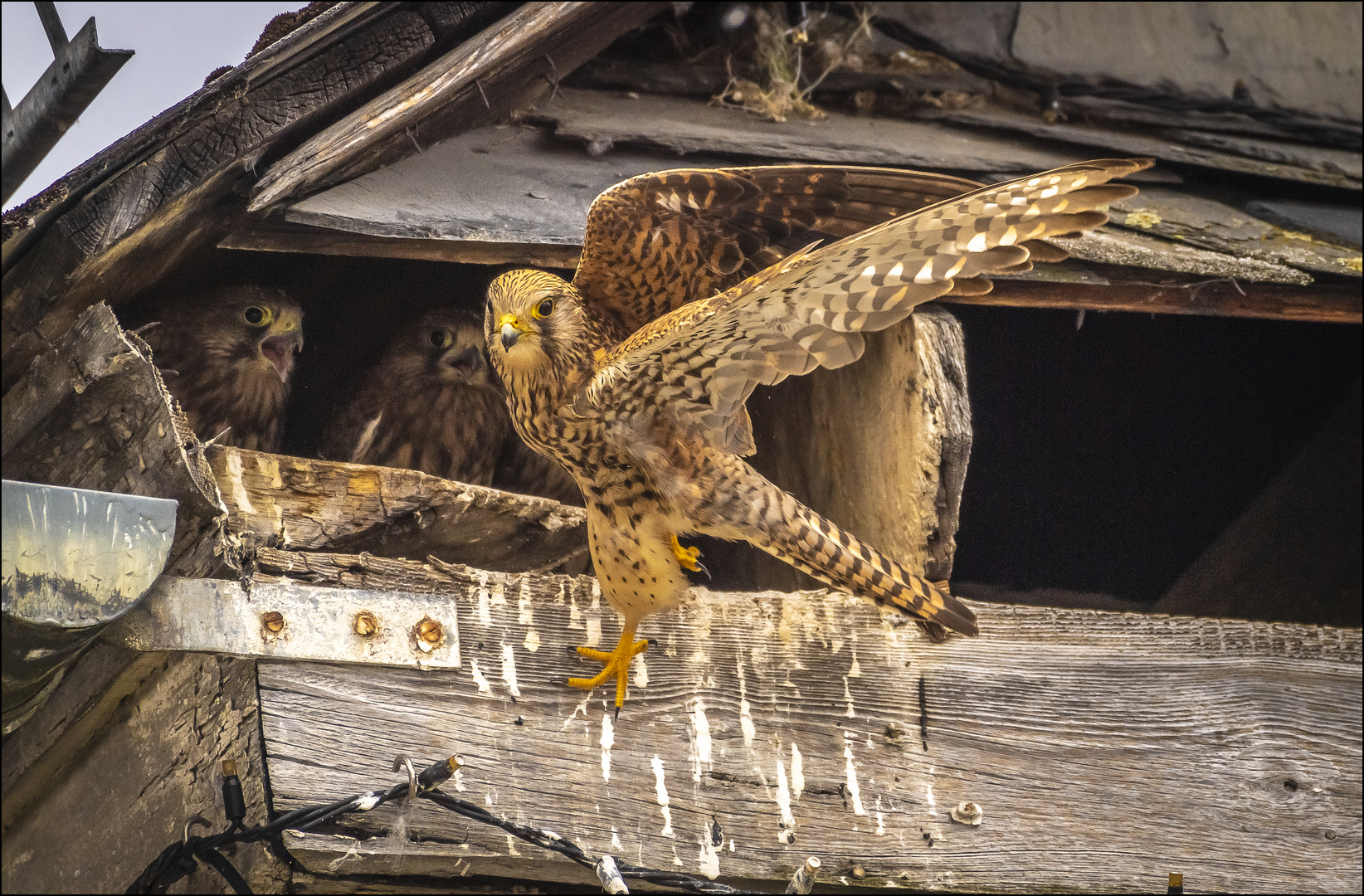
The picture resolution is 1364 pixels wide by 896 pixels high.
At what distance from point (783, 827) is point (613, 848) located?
12.8 inches

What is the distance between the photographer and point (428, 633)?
6.35 ft

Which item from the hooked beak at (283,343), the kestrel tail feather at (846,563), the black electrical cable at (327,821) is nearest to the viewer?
the black electrical cable at (327,821)

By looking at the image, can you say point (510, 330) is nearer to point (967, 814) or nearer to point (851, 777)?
point (851, 777)

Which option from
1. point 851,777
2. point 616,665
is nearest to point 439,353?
point 616,665

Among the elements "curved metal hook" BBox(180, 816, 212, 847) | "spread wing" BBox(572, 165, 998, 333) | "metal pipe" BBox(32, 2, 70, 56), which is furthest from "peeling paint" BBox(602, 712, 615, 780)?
"metal pipe" BBox(32, 2, 70, 56)

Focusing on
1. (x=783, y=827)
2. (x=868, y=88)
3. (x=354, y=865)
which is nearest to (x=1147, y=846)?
(x=783, y=827)

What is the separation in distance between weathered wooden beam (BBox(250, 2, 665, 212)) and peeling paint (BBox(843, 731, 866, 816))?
1435 millimetres

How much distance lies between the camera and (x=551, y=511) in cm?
222

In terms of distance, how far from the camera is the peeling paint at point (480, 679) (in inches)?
76.9

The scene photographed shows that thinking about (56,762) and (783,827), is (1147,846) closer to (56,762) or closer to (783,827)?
(783,827)

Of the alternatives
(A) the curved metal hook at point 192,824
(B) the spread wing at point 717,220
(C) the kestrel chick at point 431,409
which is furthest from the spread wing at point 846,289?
(C) the kestrel chick at point 431,409

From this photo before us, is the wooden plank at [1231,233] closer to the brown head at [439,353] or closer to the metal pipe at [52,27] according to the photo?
the brown head at [439,353]

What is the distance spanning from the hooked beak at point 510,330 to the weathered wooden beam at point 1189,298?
0.87 metres

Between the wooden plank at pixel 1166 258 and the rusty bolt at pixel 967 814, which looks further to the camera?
the wooden plank at pixel 1166 258
